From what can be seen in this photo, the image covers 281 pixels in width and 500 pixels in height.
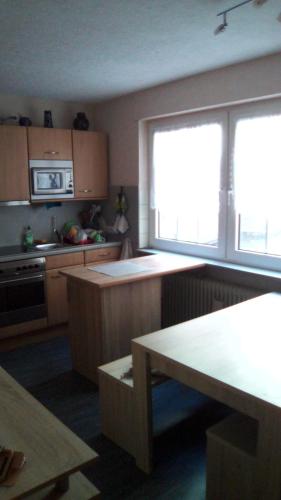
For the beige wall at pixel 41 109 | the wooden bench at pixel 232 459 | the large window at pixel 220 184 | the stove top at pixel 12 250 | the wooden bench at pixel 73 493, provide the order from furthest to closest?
the beige wall at pixel 41 109 → the stove top at pixel 12 250 → the large window at pixel 220 184 → the wooden bench at pixel 232 459 → the wooden bench at pixel 73 493

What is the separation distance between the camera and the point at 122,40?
2.50 m

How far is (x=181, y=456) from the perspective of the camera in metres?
2.21

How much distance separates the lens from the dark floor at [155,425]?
200 centimetres

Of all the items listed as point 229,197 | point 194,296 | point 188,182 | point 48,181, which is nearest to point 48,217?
point 48,181

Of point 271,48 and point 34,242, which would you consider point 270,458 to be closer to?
point 271,48

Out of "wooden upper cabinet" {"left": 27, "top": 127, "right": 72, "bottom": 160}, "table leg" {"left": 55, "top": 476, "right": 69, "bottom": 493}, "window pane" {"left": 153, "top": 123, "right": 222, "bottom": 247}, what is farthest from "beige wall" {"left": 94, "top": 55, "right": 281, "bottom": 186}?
"table leg" {"left": 55, "top": 476, "right": 69, "bottom": 493}

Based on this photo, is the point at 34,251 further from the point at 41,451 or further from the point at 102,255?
the point at 41,451

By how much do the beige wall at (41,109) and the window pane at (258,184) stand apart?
80.2 inches

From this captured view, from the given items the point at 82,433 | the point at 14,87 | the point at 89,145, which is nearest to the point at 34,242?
the point at 89,145

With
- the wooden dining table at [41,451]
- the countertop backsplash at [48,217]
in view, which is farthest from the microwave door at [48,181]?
the wooden dining table at [41,451]

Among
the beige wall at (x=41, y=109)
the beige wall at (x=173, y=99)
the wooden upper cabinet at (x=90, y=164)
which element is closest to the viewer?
the beige wall at (x=173, y=99)

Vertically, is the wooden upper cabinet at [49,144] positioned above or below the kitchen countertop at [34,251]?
above

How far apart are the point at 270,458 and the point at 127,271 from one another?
5.86ft

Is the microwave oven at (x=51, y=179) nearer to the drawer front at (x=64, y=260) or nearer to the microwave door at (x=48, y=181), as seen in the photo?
the microwave door at (x=48, y=181)
